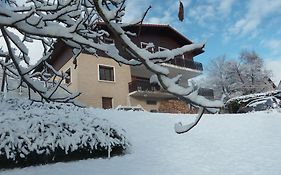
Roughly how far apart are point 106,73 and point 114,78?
673mm

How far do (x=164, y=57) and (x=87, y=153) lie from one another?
4385 mm

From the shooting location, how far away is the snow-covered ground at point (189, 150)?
5699 millimetres

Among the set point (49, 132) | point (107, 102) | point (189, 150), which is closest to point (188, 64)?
point (107, 102)

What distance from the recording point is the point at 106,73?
22656 millimetres

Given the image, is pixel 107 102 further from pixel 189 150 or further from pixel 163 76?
pixel 163 76

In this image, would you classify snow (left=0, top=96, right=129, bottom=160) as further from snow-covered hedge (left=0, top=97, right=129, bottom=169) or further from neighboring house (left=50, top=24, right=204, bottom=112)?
neighboring house (left=50, top=24, right=204, bottom=112)

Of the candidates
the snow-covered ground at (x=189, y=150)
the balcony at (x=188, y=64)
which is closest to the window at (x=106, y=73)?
the balcony at (x=188, y=64)

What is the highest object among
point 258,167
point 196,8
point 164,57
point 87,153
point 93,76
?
point 93,76

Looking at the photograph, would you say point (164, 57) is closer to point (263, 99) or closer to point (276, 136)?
point (276, 136)

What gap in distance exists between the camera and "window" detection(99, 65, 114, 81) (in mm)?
22300

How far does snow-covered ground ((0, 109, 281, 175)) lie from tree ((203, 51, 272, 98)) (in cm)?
2505

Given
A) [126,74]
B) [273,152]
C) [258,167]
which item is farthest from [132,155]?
[126,74]

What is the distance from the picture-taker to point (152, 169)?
5.88m

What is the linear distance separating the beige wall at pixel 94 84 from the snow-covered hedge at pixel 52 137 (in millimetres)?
13695
